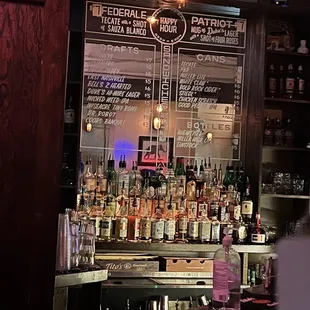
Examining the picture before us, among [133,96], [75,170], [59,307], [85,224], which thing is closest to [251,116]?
[133,96]

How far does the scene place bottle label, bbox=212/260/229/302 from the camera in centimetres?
211

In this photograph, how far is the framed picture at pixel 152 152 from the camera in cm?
449

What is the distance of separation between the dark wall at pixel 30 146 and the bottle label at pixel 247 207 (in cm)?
228

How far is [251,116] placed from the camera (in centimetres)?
461

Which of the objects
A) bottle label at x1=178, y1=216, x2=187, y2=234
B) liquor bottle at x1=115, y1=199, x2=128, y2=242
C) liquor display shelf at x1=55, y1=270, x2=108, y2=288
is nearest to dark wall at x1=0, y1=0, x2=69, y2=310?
liquor display shelf at x1=55, y1=270, x2=108, y2=288

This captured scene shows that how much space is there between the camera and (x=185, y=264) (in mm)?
4059

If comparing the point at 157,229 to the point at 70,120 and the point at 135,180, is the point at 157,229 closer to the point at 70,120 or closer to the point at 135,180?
the point at 135,180

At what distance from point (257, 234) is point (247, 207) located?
215mm

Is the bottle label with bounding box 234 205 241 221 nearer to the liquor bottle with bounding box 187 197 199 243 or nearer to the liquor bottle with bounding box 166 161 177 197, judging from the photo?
the liquor bottle with bounding box 187 197 199 243

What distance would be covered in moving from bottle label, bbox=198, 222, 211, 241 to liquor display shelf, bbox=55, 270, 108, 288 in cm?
160

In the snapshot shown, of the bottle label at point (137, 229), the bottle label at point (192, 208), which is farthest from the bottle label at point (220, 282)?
the bottle label at point (192, 208)

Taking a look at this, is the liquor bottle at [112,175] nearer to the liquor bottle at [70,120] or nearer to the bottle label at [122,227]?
the bottle label at [122,227]

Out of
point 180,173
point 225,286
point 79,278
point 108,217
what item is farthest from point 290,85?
point 225,286

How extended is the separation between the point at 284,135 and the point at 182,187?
0.94 m
